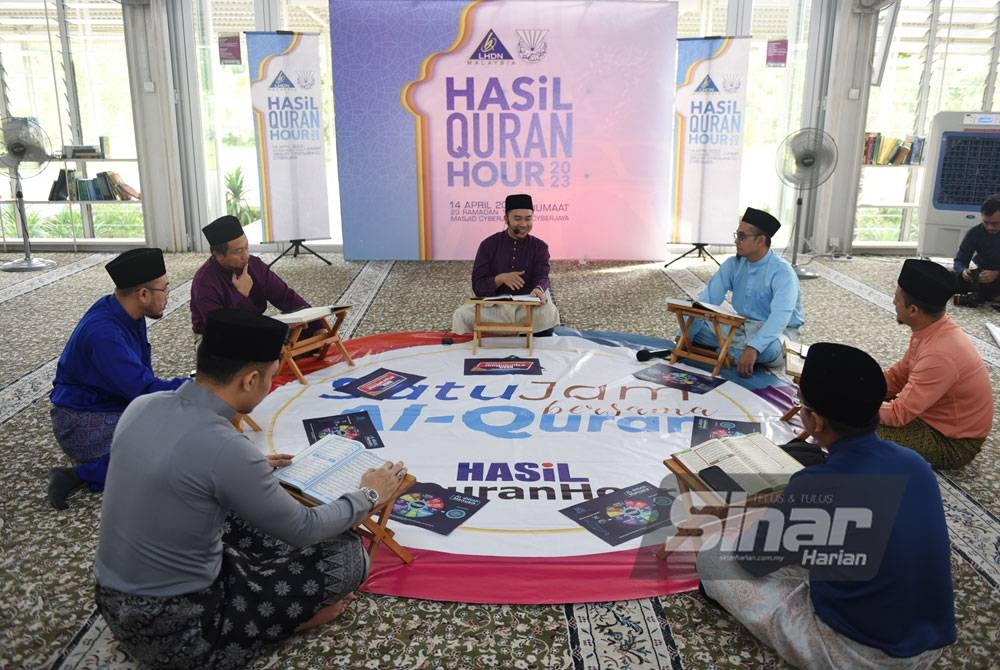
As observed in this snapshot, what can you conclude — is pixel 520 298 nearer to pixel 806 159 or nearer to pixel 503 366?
pixel 503 366

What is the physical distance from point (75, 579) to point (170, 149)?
22.3 ft

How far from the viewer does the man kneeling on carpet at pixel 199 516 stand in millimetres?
1887

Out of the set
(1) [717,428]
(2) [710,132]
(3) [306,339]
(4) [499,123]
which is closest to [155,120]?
(4) [499,123]

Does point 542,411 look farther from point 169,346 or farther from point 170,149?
point 170,149

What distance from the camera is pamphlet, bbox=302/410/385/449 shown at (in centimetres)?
363

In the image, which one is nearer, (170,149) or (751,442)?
(751,442)

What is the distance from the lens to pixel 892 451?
6.30ft

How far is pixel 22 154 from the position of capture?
7.60 m

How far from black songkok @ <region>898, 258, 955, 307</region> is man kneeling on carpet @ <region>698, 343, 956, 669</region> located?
1.35 meters

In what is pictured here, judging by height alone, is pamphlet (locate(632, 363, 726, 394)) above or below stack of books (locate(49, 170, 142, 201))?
below

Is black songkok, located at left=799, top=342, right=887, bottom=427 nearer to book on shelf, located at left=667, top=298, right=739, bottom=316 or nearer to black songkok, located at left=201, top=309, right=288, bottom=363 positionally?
black songkok, located at left=201, top=309, right=288, bottom=363

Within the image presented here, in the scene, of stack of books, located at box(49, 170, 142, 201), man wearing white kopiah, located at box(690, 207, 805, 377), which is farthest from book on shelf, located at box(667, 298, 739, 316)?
stack of books, located at box(49, 170, 142, 201)

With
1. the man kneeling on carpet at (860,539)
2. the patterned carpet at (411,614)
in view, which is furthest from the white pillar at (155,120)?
the man kneeling on carpet at (860,539)

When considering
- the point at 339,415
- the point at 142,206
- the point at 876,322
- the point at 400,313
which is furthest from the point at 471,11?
the point at 339,415
